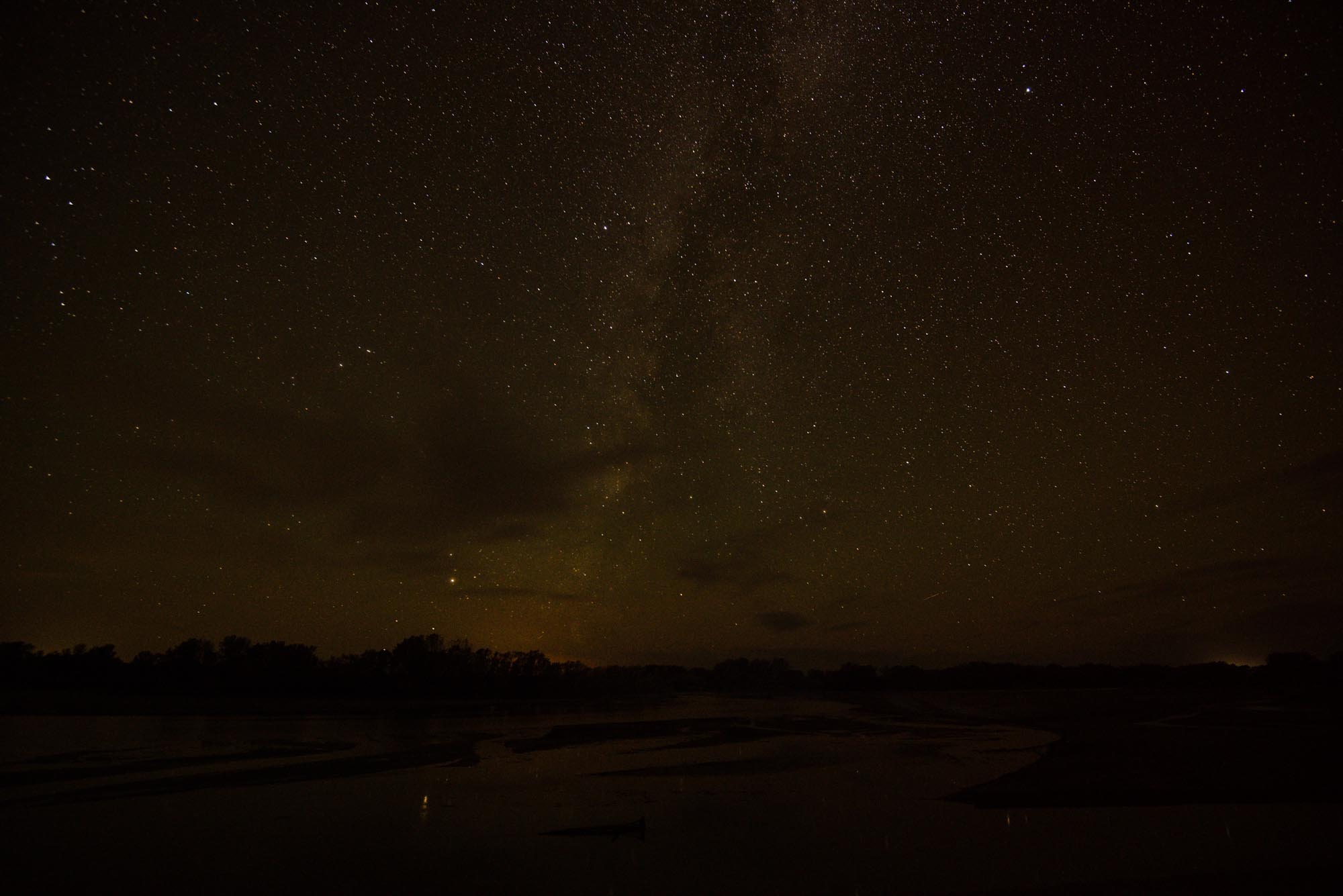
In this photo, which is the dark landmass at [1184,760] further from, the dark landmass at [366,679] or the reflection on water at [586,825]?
the dark landmass at [366,679]

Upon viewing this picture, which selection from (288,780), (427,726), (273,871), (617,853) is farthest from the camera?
(427,726)

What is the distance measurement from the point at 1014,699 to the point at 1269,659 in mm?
35311

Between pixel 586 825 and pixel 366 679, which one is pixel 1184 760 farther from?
pixel 366 679

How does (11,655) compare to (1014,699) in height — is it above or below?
above

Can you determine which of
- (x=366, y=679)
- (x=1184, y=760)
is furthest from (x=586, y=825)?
(x=366, y=679)

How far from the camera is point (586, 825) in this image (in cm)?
1208

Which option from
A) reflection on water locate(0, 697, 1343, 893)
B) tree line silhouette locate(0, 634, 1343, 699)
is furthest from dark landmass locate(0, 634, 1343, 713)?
reflection on water locate(0, 697, 1343, 893)

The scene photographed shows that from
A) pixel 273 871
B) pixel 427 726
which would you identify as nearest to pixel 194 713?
pixel 427 726

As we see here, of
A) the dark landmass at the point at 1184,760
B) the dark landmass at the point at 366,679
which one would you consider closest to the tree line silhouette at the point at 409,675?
the dark landmass at the point at 366,679

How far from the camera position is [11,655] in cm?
5734

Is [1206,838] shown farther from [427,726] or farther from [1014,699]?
[1014,699]

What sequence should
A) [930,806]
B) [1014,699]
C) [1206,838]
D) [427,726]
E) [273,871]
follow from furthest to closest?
[1014,699]
[427,726]
[930,806]
[1206,838]
[273,871]

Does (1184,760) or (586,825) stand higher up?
(586,825)

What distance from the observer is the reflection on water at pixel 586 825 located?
9.55 meters
